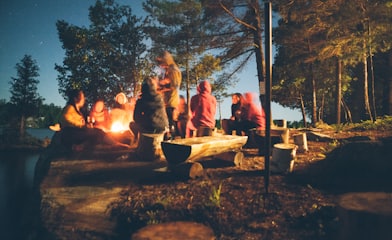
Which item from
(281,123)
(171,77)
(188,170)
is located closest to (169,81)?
(171,77)

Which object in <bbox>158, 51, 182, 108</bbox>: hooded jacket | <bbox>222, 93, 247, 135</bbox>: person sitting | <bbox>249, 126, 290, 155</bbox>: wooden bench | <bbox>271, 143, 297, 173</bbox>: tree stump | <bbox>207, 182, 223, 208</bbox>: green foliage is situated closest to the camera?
<bbox>207, 182, 223, 208</bbox>: green foliage

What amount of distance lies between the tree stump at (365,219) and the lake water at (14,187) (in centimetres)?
591

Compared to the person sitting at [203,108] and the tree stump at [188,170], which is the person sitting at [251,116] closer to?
the person sitting at [203,108]

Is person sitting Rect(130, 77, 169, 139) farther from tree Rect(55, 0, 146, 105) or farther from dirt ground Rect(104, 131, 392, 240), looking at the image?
tree Rect(55, 0, 146, 105)

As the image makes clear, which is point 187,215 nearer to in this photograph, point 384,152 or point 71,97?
point 384,152

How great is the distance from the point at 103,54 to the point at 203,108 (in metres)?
16.2

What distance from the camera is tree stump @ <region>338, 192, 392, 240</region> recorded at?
9.45ft

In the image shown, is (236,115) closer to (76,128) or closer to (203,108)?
(203,108)

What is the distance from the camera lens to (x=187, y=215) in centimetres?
378

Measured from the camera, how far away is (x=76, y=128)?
746cm

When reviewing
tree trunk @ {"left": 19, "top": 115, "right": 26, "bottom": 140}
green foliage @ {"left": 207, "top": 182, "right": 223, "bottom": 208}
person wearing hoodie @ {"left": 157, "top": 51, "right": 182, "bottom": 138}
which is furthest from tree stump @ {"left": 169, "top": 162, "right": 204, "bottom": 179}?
tree trunk @ {"left": 19, "top": 115, "right": 26, "bottom": 140}

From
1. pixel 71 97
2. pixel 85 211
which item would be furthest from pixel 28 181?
pixel 85 211

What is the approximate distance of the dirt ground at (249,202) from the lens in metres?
3.36

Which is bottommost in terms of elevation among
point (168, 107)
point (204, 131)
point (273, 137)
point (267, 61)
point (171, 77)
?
point (273, 137)
